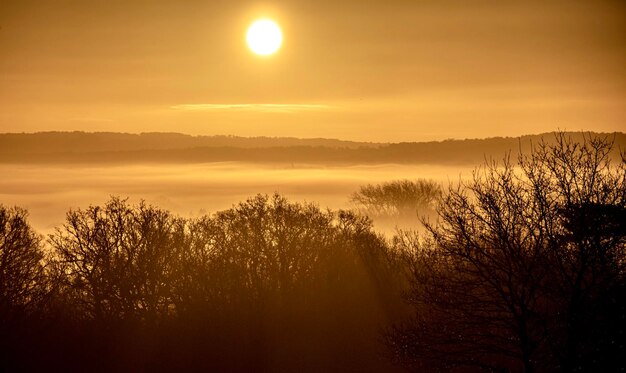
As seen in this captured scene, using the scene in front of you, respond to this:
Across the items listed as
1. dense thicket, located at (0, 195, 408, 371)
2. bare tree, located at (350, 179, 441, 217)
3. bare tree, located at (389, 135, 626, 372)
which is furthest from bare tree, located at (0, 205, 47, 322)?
bare tree, located at (350, 179, 441, 217)

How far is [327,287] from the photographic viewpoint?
173 feet

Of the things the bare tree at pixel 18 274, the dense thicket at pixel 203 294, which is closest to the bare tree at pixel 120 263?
the dense thicket at pixel 203 294

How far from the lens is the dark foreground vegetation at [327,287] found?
26.1 meters

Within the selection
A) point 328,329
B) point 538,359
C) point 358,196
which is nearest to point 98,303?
point 328,329

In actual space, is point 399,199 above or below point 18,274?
below

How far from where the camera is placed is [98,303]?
49.3 m

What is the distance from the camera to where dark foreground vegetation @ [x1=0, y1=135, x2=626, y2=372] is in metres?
26.1

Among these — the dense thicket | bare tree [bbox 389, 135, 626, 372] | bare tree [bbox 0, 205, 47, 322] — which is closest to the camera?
bare tree [bbox 389, 135, 626, 372]

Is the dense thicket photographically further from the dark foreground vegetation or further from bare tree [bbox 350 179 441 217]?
bare tree [bbox 350 179 441 217]

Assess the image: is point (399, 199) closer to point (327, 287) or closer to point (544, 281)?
point (327, 287)

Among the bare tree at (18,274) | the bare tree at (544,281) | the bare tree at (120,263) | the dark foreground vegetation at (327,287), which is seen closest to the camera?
the bare tree at (544,281)

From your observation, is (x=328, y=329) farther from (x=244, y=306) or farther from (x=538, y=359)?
(x=538, y=359)

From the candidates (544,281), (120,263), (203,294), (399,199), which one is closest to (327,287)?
(203,294)

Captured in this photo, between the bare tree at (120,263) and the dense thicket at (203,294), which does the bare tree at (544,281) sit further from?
the bare tree at (120,263)
